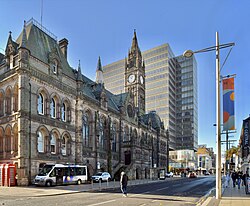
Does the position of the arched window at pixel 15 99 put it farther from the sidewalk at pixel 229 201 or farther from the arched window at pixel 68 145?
the sidewalk at pixel 229 201

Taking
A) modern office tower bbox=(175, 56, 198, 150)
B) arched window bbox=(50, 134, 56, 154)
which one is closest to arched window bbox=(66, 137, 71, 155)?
arched window bbox=(50, 134, 56, 154)

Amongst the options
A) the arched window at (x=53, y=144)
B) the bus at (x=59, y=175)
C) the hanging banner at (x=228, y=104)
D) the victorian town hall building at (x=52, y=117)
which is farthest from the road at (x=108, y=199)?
the arched window at (x=53, y=144)

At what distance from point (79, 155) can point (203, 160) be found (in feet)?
361

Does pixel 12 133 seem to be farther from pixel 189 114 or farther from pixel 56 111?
pixel 189 114

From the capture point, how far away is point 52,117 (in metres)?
36.1

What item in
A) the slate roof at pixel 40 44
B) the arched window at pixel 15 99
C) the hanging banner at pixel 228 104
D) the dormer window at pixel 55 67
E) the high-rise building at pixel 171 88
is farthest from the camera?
the high-rise building at pixel 171 88

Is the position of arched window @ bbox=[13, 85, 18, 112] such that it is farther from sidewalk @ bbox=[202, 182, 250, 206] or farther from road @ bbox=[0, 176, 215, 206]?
sidewalk @ bbox=[202, 182, 250, 206]

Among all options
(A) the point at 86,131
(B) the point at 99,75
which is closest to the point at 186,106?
(B) the point at 99,75

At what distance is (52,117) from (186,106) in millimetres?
105757

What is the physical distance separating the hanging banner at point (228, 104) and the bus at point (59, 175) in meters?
19.9

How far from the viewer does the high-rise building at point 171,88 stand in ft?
Answer: 399

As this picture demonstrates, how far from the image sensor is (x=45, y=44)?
3944cm

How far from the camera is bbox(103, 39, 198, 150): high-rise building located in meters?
122

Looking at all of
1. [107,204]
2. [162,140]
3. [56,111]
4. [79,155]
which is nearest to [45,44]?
[56,111]
